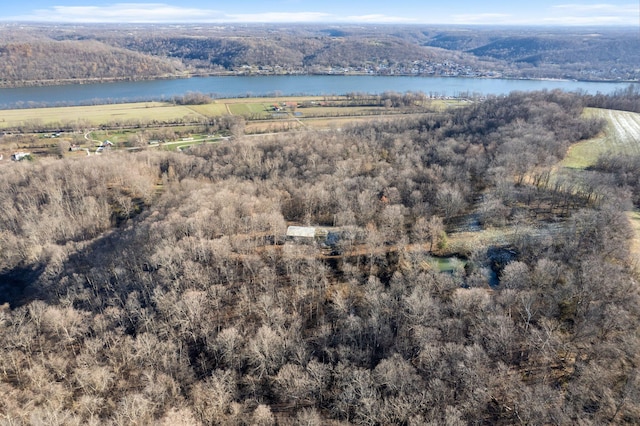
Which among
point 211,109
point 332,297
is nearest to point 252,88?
point 211,109

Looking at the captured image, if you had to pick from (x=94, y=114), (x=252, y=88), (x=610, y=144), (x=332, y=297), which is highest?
(x=252, y=88)

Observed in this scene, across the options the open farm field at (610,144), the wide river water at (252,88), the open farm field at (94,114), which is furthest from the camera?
the wide river water at (252,88)

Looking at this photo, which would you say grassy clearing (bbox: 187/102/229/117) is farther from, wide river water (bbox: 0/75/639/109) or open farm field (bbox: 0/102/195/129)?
wide river water (bbox: 0/75/639/109)

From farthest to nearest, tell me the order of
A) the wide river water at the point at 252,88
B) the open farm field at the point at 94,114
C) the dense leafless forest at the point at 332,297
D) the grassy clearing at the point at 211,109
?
the wide river water at the point at 252,88, the grassy clearing at the point at 211,109, the open farm field at the point at 94,114, the dense leafless forest at the point at 332,297

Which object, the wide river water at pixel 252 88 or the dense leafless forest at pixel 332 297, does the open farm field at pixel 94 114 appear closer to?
the wide river water at pixel 252 88

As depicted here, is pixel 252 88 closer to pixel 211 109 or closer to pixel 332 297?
pixel 211 109

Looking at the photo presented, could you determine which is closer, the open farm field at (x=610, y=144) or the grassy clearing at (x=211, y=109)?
the open farm field at (x=610, y=144)

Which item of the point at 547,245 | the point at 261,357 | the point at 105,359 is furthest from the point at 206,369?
the point at 547,245

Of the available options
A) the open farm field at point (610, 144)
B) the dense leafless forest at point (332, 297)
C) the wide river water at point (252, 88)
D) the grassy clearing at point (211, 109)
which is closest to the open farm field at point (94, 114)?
the grassy clearing at point (211, 109)
